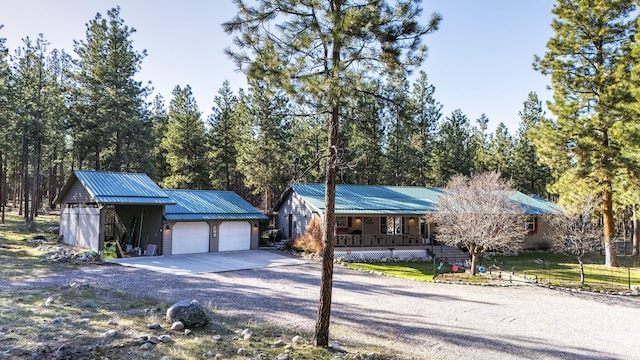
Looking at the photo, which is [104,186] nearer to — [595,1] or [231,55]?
[231,55]

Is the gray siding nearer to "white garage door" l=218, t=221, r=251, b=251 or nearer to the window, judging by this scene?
"white garage door" l=218, t=221, r=251, b=251

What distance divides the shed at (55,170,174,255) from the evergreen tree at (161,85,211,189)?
11.0 meters

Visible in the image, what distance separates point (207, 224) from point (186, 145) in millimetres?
13625

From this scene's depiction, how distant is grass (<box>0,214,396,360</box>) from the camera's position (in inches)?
275

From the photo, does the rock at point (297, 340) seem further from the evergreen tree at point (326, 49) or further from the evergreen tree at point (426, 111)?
the evergreen tree at point (426, 111)

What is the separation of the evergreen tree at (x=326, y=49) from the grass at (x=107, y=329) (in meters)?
1.16

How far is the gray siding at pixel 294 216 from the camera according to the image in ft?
82.2

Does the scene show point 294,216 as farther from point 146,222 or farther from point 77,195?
point 77,195

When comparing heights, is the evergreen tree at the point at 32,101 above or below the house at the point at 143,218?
above

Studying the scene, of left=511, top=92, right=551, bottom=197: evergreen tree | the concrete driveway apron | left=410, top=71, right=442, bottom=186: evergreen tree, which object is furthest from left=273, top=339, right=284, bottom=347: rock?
left=511, top=92, right=551, bottom=197: evergreen tree

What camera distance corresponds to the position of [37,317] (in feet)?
28.9

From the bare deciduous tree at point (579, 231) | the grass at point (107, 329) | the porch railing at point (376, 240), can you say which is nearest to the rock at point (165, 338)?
the grass at point (107, 329)

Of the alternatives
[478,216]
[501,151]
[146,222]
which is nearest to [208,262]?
[146,222]

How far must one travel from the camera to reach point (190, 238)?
22.2 meters
